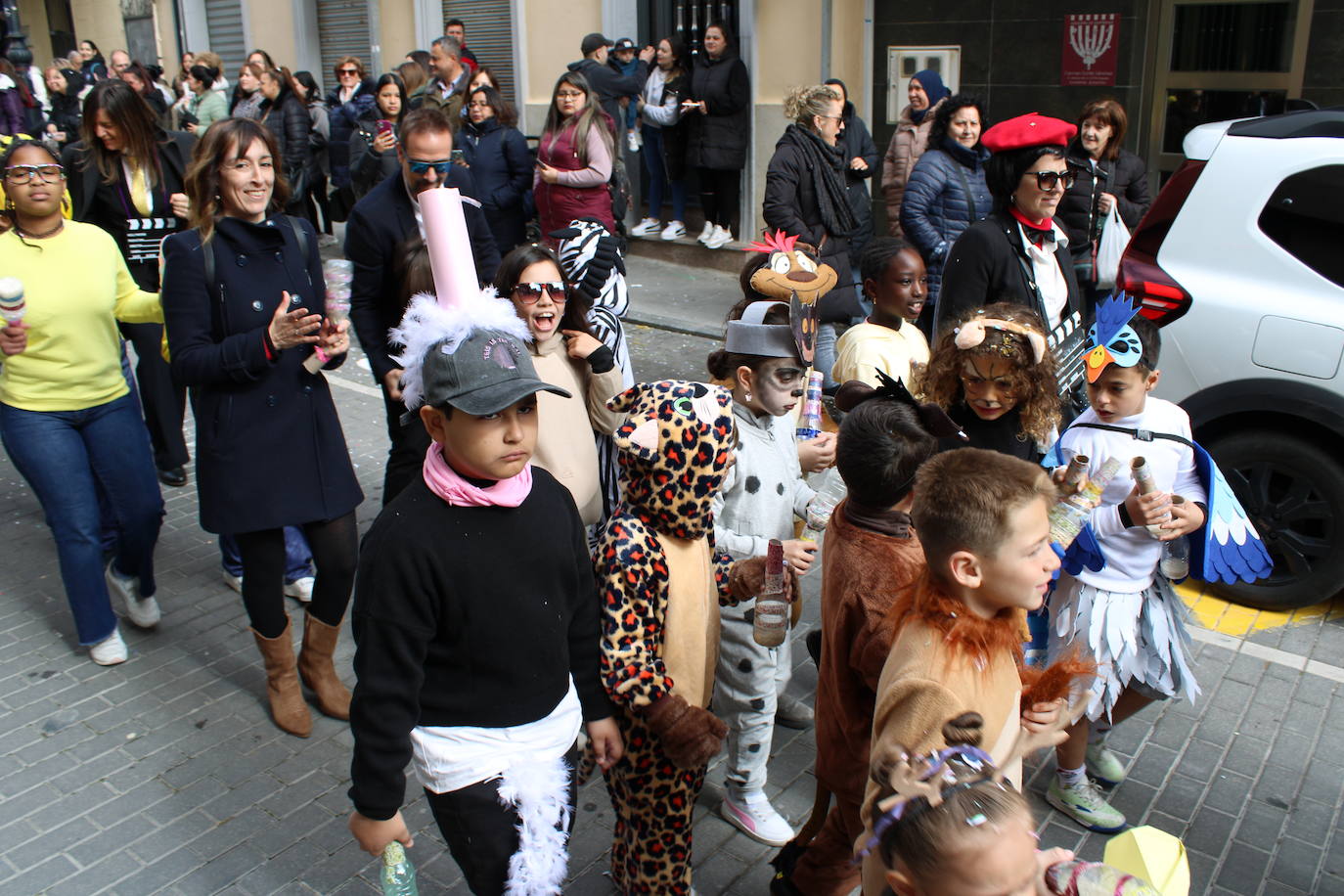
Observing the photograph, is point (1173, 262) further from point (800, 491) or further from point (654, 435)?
point (654, 435)

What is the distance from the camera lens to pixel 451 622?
8.30ft

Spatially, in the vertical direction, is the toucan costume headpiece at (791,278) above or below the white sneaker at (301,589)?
above

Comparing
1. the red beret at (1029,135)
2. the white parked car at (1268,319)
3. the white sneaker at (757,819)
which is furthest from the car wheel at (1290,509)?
the white sneaker at (757,819)

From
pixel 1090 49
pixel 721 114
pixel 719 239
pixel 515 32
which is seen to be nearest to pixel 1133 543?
pixel 1090 49

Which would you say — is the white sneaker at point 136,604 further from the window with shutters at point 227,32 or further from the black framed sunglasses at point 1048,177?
the window with shutters at point 227,32

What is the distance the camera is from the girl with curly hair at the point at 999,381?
380 cm

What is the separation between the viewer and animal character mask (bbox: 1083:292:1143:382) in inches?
140

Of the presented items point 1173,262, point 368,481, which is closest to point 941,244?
point 1173,262

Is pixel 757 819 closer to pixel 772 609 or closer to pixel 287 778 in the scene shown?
pixel 772 609

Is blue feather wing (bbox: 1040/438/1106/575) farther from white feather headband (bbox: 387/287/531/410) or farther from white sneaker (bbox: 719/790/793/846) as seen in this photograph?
white feather headband (bbox: 387/287/531/410)

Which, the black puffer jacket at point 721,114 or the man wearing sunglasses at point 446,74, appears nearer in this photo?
the man wearing sunglasses at point 446,74

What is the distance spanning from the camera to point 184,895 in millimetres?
3486

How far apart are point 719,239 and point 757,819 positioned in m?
8.91

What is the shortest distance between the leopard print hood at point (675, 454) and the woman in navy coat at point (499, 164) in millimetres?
5893
